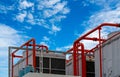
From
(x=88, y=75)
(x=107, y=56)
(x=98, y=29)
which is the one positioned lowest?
(x=88, y=75)

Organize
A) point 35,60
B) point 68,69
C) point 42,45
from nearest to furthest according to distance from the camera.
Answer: point 35,60
point 42,45
point 68,69

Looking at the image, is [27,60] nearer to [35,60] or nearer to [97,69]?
[35,60]

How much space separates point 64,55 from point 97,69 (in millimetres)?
6526

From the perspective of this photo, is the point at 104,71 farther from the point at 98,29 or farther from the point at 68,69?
the point at 68,69

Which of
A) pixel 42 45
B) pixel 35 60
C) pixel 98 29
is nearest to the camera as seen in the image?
pixel 98 29

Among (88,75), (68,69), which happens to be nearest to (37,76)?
(88,75)

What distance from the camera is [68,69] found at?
121ft

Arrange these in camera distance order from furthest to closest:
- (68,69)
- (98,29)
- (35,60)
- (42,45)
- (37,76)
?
(68,69)
(42,45)
(35,60)
(98,29)
(37,76)

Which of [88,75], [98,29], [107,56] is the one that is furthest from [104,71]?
[88,75]

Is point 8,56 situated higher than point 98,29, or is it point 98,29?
point 98,29

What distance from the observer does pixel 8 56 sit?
3294 cm

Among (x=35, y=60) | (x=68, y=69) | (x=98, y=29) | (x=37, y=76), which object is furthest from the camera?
(x=68, y=69)

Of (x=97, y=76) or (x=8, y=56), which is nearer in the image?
(x=97, y=76)

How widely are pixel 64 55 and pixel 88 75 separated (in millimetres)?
3708
